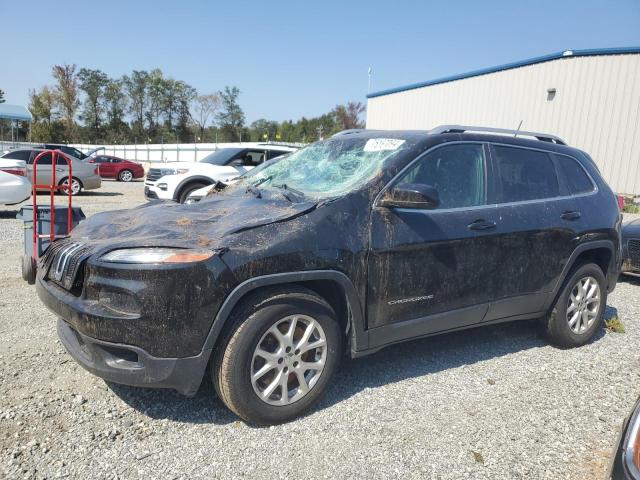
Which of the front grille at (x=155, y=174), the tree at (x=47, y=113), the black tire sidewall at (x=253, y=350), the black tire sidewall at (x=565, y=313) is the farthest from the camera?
the tree at (x=47, y=113)

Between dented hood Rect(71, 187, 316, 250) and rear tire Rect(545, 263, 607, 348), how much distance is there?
8.43 feet

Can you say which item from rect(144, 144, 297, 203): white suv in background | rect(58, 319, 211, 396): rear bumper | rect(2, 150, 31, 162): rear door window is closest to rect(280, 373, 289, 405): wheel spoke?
rect(58, 319, 211, 396): rear bumper

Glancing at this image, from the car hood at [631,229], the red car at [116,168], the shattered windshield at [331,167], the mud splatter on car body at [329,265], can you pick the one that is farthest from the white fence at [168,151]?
the mud splatter on car body at [329,265]

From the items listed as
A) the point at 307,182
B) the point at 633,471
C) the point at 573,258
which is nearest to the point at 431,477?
A: the point at 633,471

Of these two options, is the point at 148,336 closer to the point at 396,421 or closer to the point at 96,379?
the point at 96,379

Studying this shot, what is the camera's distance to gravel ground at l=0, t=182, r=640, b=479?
2699 millimetres

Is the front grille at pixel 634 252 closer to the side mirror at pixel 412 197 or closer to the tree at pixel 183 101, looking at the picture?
the side mirror at pixel 412 197

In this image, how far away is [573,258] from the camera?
4383 millimetres

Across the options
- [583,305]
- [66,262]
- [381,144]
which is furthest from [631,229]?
[66,262]

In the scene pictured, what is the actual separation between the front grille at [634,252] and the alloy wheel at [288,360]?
5.64 meters

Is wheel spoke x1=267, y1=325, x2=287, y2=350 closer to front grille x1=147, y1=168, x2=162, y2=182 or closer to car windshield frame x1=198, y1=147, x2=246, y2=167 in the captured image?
car windshield frame x1=198, y1=147, x2=246, y2=167

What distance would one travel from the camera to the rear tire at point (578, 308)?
4.44 meters

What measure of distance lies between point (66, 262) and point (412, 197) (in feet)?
6.94

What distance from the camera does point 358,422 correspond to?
3.15 metres
